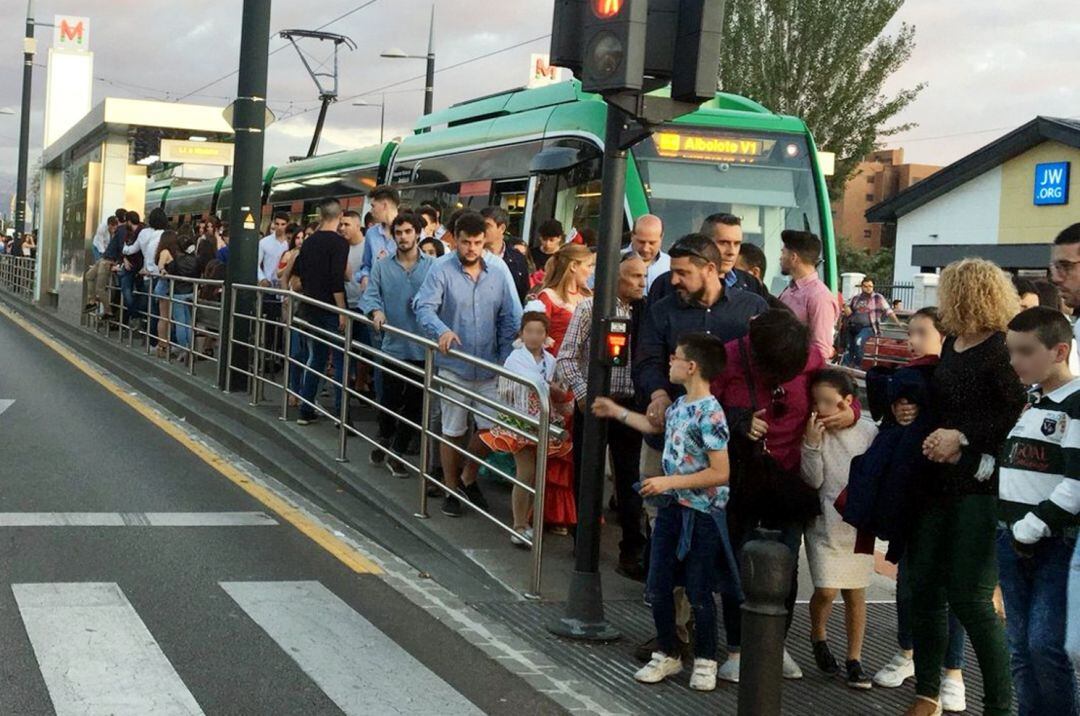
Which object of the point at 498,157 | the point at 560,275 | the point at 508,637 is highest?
the point at 498,157

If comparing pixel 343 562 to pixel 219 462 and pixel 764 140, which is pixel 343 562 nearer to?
pixel 219 462

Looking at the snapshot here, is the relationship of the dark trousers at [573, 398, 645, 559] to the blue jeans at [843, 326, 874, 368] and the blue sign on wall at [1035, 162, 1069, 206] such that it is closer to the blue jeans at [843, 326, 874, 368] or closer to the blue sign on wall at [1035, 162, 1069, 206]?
the blue jeans at [843, 326, 874, 368]

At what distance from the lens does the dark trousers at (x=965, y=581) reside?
518 centimetres

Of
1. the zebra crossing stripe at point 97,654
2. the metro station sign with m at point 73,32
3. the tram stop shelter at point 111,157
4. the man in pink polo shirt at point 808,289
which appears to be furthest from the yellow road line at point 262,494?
the metro station sign with m at point 73,32

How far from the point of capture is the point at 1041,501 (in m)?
4.41

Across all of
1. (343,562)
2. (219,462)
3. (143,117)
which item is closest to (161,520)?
(343,562)

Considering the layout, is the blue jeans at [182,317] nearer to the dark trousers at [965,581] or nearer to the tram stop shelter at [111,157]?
the tram stop shelter at [111,157]

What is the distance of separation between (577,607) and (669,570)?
76cm

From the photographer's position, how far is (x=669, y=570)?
5.73 m

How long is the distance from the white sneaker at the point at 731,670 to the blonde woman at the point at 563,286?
269 cm

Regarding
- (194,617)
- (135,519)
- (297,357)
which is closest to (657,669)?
(194,617)

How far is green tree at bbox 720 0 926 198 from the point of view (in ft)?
131

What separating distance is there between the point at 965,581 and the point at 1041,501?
2.76 ft

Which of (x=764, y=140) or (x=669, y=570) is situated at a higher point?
(x=764, y=140)
